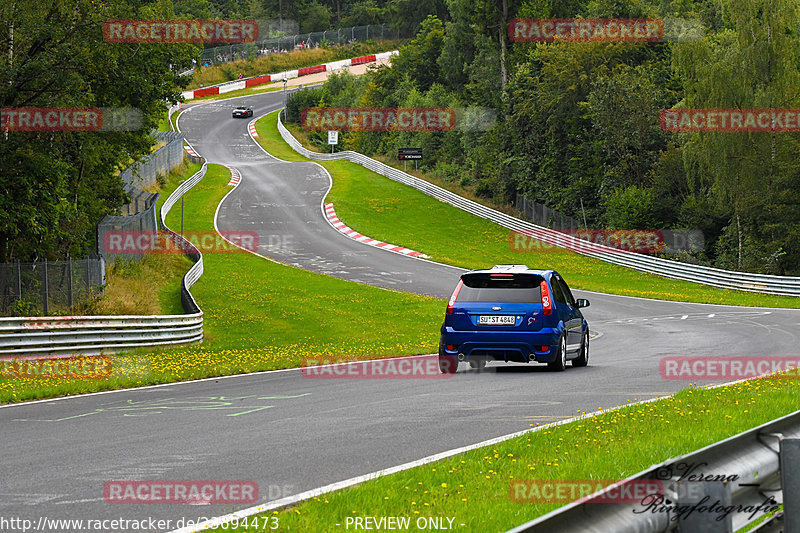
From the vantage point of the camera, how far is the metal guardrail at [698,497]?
11.9 feet

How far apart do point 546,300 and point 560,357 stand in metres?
1.08

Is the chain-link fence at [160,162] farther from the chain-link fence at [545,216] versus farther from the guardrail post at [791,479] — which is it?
the guardrail post at [791,479]

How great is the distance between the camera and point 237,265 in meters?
41.4

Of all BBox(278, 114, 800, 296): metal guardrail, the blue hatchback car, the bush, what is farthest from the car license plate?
the bush

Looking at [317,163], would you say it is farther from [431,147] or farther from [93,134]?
[93,134]

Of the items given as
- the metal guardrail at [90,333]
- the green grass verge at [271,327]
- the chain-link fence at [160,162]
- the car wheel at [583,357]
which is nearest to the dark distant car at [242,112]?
the chain-link fence at [160,162]

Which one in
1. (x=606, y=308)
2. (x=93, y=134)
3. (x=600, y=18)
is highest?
(x=600, y=18)

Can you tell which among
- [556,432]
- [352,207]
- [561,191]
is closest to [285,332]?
[556,432]

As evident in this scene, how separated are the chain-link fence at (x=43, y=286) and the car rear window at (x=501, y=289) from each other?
39.9 ft

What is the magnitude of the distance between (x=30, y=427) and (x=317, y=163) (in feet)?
224

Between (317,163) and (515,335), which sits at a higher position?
(317,163)

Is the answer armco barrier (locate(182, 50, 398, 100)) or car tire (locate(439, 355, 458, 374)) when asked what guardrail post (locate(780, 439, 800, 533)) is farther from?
armco barrier (locate(182, 50, 398, 100))

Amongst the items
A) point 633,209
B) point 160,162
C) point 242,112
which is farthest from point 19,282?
point 242,112

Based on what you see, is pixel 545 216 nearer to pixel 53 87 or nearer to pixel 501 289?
pixel 53 87
